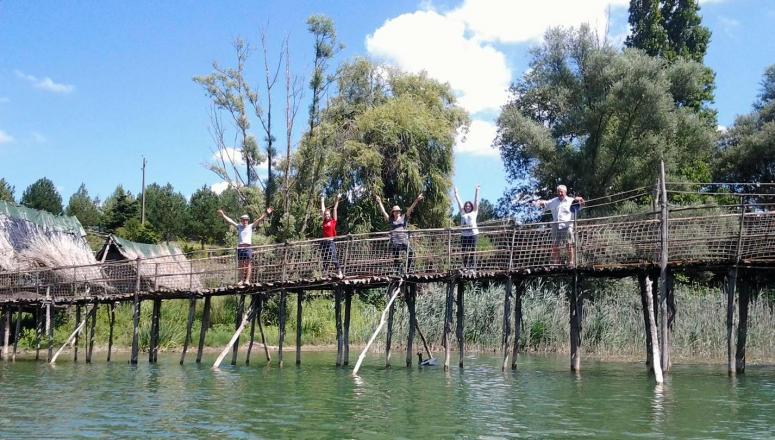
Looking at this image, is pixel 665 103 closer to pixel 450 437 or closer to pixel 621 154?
pixel 621 154

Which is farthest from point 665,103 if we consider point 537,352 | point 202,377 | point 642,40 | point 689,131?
point 202,377

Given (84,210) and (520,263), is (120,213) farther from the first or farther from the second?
(520,263)

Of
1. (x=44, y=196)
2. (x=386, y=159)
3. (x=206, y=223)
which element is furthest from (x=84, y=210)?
(x=386, y=159)

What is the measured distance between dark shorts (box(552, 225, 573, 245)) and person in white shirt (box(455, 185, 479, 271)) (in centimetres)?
174

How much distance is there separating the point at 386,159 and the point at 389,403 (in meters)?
23.7

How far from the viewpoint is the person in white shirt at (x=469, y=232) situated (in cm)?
1956

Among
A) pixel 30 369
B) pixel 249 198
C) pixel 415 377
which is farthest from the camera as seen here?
pixel 249 198

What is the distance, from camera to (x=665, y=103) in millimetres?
34094

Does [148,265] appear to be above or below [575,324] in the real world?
above

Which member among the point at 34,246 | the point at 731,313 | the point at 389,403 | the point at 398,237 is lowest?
the point at 389,403

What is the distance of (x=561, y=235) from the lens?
62.3 feet

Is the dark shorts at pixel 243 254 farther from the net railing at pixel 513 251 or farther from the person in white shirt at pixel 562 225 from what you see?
the person in white shirt at pixel 562 225

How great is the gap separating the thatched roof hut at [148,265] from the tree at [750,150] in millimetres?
24823

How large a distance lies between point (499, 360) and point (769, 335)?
7.41m
